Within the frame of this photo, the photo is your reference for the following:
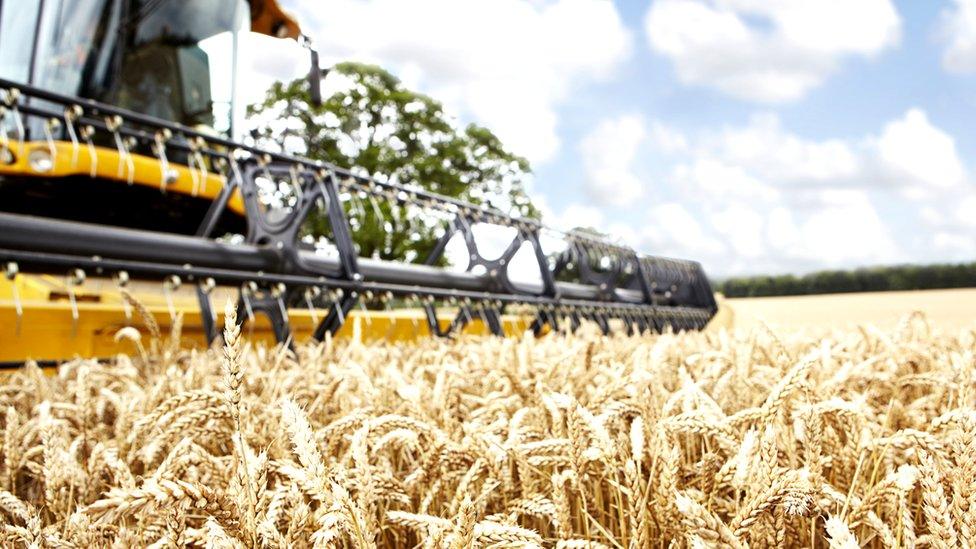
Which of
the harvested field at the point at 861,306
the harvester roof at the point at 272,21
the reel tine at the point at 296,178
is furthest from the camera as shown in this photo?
the harvested field at the point at 861,306

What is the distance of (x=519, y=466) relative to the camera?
107 centimetres

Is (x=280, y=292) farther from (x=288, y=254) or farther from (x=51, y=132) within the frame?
(x=51, y=132)

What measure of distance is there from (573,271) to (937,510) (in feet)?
23.8

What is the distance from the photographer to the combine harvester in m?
3.58

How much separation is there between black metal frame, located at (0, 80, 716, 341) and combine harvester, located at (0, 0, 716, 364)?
13mm

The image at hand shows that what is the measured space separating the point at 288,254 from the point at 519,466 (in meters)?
3.34

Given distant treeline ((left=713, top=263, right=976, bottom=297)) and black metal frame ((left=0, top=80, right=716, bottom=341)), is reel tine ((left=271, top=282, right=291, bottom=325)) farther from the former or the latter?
distant treeline ((left=713, top=263, right=976, bottom=297))

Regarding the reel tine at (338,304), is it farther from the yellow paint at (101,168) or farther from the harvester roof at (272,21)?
the harvester roof at (272,21)

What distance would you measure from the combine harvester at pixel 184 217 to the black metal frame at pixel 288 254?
0.04 ft

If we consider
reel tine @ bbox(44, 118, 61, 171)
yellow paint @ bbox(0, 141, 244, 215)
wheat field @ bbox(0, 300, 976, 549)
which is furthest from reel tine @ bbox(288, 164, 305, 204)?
wheat field @ bbox(0, 300, 976, 549)

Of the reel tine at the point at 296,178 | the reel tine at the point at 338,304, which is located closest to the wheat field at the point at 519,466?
the reel tine at the point at 338,304

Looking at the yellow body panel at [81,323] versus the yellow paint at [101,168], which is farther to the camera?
the yellow paint at [101,168]

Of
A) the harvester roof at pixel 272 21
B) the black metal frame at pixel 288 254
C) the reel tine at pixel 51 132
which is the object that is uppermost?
the harvester roof at pixel 272 21

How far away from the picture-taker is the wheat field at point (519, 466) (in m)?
0.76
